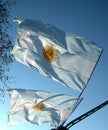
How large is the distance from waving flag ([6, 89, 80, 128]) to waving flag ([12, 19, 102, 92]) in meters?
1.09

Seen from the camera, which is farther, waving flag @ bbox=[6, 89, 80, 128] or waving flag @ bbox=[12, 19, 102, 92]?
waving flag @ bbox=[6, 89, 80, 128]

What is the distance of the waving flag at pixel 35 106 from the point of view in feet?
49.1

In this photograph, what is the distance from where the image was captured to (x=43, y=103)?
15.2 m

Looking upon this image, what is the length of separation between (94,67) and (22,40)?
2998 mm

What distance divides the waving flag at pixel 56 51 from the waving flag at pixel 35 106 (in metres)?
1.09

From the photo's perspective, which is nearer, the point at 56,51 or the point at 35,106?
the point at 56,51

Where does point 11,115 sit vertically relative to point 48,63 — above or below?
below

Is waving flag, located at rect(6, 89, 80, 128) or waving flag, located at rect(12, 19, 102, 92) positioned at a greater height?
waving flag, located at rect(12, 19, 102, 92)

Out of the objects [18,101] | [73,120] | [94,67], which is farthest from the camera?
[18,101]

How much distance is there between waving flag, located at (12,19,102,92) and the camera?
14445 mm

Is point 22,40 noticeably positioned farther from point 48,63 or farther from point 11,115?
point 11,115

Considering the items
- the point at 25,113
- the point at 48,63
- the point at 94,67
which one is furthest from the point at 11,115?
the point at 94,67

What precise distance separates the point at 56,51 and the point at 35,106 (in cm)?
244

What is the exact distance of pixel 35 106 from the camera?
15.4 metres
